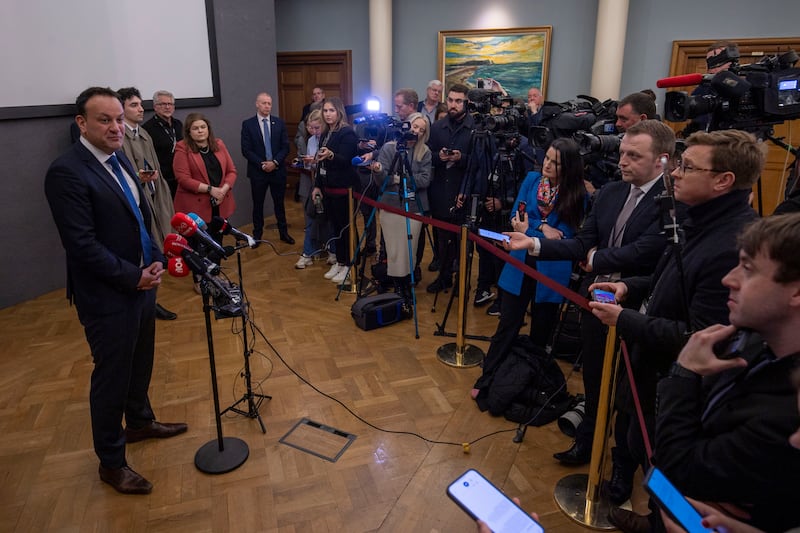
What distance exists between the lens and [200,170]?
15.1ft

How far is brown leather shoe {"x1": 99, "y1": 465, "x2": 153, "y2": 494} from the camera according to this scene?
2396 millimetres

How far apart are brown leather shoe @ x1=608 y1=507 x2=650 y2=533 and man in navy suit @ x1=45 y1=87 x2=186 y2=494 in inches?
80.3

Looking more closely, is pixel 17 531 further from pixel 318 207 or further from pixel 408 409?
pixel 318 207

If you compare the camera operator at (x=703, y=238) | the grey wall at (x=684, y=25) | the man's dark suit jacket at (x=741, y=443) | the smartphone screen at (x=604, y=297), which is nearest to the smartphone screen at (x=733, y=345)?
the man's dark suit jacket at (x=741, y=443)

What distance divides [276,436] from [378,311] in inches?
56.0

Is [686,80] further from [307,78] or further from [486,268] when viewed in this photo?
[307,78]

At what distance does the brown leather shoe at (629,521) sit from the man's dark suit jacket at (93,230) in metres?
2.23

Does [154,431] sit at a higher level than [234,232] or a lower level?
lower

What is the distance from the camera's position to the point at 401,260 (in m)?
4.32

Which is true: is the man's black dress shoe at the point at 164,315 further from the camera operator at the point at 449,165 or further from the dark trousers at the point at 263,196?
the camera operator at the point at 449,165

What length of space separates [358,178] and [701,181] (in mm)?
3566

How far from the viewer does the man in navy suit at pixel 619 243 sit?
7.14ft

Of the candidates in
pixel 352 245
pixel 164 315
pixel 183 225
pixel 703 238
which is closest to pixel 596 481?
pixel 703 238

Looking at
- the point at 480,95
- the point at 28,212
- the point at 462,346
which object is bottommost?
the point at 462,346
